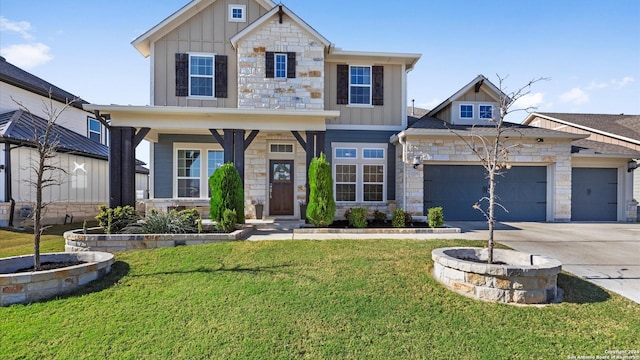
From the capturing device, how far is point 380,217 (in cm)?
976

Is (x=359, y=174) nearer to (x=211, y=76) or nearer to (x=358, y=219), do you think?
(x=358, y=219)

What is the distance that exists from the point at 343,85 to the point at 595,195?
977cm

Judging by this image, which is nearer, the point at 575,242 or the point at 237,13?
the point at 575,242

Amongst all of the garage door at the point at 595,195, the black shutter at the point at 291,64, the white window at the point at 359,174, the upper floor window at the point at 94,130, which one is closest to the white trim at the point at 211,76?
the black shutter at the point at 291,64

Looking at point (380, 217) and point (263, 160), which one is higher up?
point (263, 160)

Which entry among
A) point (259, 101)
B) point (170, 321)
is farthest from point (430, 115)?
point (170, 321)

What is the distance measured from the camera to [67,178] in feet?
40.9

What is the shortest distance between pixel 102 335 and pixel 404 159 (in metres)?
8.46

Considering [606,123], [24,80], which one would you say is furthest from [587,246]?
[24,80]

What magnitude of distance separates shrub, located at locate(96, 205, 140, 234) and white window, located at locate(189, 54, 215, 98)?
189 inches

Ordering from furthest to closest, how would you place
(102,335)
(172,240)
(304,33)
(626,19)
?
1. (304,33)
2. (626,19)
3. (172,240)
4. (102,335)

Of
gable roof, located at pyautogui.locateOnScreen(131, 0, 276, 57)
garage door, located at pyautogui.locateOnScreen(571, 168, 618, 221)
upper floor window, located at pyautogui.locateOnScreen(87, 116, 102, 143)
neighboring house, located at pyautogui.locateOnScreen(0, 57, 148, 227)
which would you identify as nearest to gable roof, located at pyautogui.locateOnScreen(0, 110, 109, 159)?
neighboring house, located at pyautogui.locateOnScreen(0, 57, 148, 227)

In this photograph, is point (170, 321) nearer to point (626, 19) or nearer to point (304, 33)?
point (304, 33)

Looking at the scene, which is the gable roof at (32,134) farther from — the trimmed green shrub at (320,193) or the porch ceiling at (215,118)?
the trimmed green shrub at (320,193)
